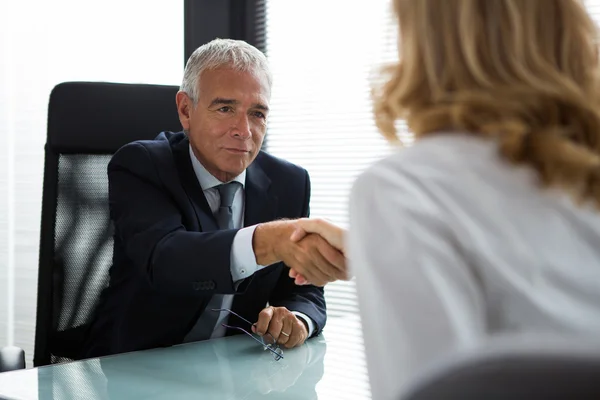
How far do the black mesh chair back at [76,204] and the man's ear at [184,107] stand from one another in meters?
0.09

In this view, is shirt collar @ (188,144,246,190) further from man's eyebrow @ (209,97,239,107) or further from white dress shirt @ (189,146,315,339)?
man's eyebrow @ (209,97,239,107)

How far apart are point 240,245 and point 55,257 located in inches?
28.3

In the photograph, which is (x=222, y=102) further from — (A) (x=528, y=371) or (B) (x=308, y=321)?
(A) (x=528, y=371)

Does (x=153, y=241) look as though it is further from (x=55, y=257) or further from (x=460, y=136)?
(x=460, y=136)

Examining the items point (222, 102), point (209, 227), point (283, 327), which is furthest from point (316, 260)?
point (222, 102)

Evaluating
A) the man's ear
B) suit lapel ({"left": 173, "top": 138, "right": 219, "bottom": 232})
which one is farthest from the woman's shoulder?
the man's ear

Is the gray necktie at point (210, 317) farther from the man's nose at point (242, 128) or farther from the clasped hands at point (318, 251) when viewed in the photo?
the clasped hands at point (318, 251)

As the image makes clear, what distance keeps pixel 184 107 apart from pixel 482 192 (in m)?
1.66

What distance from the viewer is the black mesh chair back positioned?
82.8 inches

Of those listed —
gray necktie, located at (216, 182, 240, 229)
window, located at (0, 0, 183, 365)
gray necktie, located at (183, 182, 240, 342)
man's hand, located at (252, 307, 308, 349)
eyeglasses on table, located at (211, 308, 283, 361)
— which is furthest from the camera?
window, located at (0, 0, 183, 365)

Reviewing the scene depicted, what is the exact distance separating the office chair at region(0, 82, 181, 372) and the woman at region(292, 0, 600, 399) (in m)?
1.48

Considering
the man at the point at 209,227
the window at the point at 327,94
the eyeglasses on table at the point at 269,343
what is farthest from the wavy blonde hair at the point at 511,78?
the window at the point at 327,94

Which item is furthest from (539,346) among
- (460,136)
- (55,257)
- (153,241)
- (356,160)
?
(356,160)

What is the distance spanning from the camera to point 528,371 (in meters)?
0.37
